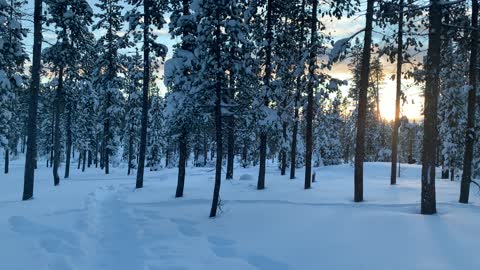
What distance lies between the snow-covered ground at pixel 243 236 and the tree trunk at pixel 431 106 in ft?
2.16

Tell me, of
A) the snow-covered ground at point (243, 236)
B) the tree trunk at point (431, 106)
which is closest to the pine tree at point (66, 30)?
the snow-covered ground at point (243, 236)

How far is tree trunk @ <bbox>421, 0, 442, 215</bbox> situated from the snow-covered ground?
2.16 feet

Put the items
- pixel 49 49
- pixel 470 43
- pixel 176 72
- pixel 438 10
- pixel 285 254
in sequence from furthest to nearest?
pixel 49 49 < pixel 176 72 < pixel 470 43 < pixel 438 10 < pixel 285 254

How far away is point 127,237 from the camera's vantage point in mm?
11688

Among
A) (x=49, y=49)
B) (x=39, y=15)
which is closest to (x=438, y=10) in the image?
(x=39, y=15)

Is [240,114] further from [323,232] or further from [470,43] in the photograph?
[470,43]

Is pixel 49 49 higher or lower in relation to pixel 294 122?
higher

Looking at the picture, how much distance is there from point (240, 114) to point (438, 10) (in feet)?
24.4

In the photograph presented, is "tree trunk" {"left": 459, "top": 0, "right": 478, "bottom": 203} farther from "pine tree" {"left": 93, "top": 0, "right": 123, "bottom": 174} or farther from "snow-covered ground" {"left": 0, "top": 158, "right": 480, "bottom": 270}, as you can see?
"pine tree" {"left": 93, "top": 0, "right": 123, "bottom": 174}

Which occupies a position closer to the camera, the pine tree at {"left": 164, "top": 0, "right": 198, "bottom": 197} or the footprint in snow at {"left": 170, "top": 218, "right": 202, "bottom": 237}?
the footprint in snow at {"left": 170, "top": 218, "right": 202, "bottom": 237}

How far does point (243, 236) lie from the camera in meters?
11.1

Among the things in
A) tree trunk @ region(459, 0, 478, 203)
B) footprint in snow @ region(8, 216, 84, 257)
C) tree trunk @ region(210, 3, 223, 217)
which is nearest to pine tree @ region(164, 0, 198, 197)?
tree trunk @ region(210, 3, 223, 217)

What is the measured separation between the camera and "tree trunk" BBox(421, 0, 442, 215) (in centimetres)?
1130

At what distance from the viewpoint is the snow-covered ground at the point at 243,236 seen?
859 centimetres
